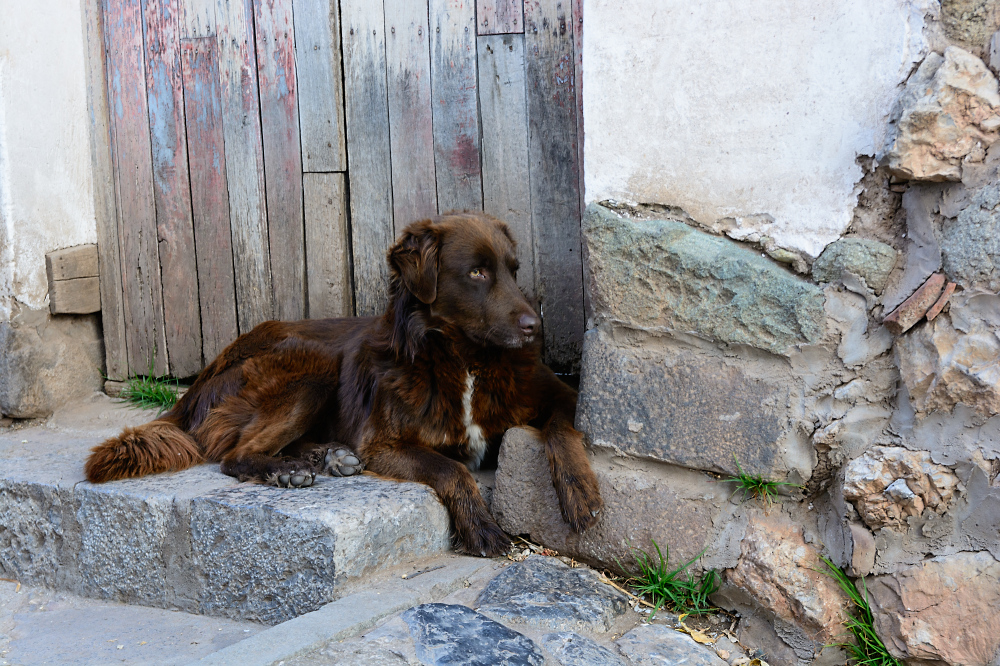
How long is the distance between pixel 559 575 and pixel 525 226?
1634mm

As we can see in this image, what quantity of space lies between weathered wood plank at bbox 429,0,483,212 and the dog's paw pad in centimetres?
124

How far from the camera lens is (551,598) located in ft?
8.55

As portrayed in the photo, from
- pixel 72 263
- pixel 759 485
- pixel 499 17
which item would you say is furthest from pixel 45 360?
pixel 759 485

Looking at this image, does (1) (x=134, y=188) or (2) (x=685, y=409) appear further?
(1) (x=134, y=188)

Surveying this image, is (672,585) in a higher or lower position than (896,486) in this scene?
lower

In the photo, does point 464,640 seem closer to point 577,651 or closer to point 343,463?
point 577,651

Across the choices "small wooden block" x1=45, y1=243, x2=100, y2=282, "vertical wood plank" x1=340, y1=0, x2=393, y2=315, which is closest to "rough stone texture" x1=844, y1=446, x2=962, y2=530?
"vertical wood plank" x1=340, y1=0, x2=393, y2=315

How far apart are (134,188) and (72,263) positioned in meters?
0.54

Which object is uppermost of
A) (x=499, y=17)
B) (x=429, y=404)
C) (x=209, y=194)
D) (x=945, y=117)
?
(x=499, y=17)

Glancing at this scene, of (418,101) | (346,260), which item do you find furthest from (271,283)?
(418,101)

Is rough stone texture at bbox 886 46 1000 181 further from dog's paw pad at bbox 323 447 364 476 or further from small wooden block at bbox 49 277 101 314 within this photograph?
small wooden block at bbox 49 277 101 314

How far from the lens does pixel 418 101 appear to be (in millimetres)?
3783

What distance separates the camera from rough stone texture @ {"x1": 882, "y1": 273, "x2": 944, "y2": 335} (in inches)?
90.5

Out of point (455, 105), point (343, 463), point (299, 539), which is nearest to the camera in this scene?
point (299, 539)
